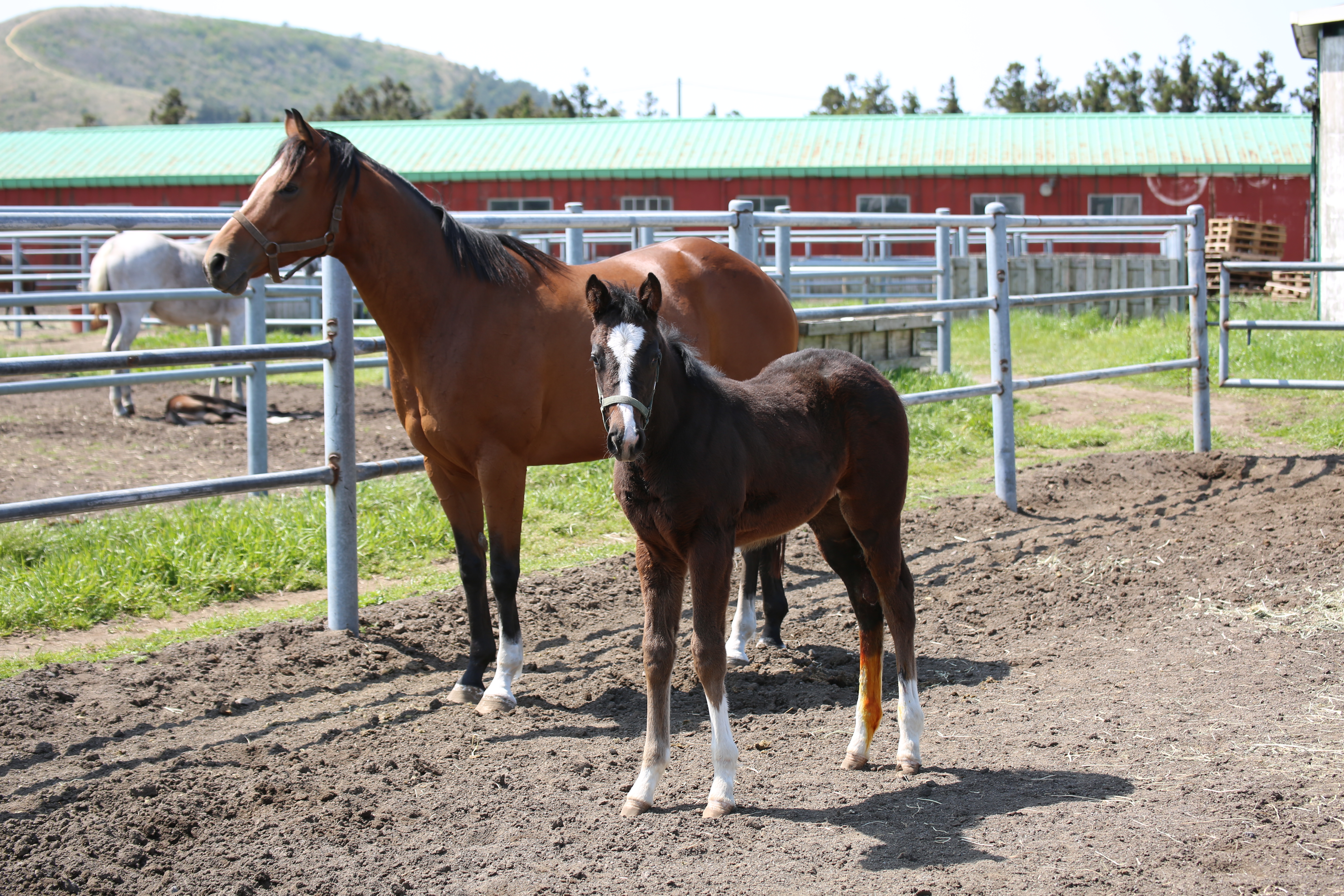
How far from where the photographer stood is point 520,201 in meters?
25.9

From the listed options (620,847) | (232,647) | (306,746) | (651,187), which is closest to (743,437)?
(620,847)

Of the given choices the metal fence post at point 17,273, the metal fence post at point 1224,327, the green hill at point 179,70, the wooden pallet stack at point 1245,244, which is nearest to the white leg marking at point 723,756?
the metal fence post at point 1224,327

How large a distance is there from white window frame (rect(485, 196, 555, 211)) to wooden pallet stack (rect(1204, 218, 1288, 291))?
14252mm

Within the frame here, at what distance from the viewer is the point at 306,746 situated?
12.7 ft

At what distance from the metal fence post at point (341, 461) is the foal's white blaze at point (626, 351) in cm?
241

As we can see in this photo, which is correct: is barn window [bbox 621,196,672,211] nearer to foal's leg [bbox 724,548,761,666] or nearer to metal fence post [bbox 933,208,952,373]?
metal fence post [bbox 933,208,952,373]

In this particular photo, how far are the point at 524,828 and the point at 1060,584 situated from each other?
3495mm

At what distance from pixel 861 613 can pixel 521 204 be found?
23.9m

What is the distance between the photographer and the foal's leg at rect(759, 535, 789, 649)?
16.3 feet

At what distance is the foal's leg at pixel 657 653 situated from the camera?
10.8 feet

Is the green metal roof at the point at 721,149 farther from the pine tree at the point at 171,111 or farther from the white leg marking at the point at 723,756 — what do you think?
the white leg marking at the point at 723,756

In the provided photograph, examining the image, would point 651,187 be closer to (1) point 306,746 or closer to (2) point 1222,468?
(2) point 1222,468

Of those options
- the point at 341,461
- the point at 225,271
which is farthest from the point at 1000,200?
the point at 225,271

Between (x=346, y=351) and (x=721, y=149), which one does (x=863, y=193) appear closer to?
(x=721, y=149)
